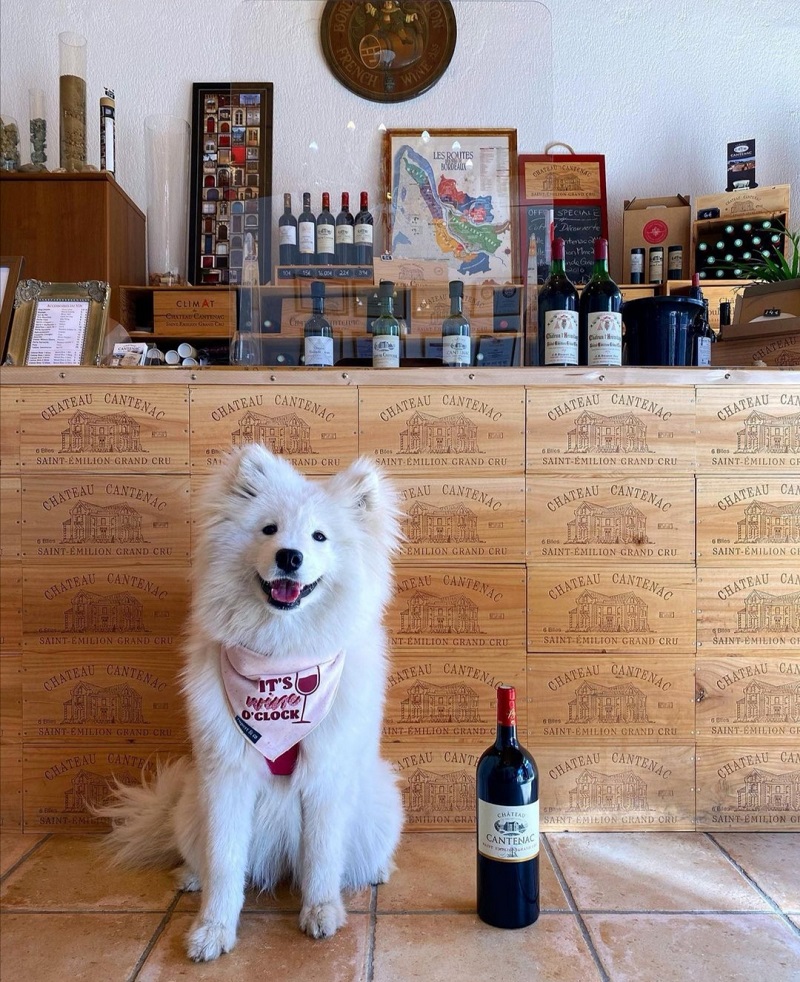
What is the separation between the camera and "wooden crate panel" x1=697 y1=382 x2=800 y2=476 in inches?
78.0

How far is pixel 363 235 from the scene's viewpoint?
3229 millimetres

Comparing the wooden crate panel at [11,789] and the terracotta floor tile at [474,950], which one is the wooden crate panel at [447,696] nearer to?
the terracotta floor tile at [474,950]

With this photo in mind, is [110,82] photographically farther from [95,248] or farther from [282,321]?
[282,321]

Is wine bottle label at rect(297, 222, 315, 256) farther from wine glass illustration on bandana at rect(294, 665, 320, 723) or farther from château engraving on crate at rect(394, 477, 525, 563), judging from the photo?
wine glass illustration on bandana at rect(294, 665, 320, 723)

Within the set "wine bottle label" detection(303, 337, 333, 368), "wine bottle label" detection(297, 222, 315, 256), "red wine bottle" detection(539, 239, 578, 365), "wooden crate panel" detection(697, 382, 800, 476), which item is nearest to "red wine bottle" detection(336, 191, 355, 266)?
"wine bottle label" detection(297, 222, 315, 256)

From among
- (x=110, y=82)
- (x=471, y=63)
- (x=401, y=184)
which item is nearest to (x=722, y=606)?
(x=401, y=184)

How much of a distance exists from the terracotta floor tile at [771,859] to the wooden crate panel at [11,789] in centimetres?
198

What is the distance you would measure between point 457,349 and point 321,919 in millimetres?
1630

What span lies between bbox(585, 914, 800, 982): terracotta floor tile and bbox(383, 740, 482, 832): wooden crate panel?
49 centimetres

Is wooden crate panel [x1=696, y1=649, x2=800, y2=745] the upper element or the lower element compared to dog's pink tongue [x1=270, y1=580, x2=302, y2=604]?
lower

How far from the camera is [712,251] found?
12.4ft

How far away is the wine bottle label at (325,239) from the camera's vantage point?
10.7ft

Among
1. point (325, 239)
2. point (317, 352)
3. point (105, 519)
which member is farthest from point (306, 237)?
point (105, 519)

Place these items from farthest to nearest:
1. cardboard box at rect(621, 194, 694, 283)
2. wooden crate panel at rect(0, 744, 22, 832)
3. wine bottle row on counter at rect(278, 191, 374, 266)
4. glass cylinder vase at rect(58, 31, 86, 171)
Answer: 1. cardboard box at rect(621, 194, 694, 283)
2. glass cylinder vase at rect(58, 31, 86, 171)
3. wine bottle row on counter at rect(278, 191, 374, 266)
4. wooden crate panel at rect(0, 744, 22, 832)
